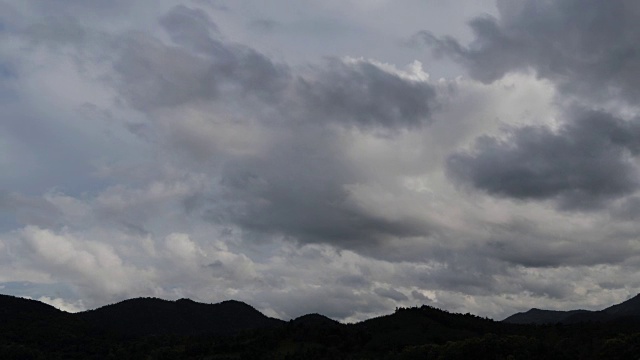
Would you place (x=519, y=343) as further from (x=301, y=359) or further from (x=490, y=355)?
(x=301, y=359)

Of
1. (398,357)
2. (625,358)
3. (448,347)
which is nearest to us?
(625,358)

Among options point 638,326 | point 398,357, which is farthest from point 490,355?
point 638,326

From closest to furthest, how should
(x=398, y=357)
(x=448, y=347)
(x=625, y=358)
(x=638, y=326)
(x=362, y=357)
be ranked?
(x=625, y=358) < (x=448, y=347) < (x=398, y=357) < (x=362, y=357) < (x=638, y=326)

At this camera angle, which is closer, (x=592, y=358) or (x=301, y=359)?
(x=592, y=358)

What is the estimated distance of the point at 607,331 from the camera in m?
193

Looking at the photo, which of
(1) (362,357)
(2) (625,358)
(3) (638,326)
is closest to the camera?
(2) (625,358)

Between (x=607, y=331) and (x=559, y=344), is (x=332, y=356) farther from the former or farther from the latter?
(x=607, y=331)

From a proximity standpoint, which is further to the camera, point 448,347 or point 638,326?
point 638,326

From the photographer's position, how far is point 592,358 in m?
155

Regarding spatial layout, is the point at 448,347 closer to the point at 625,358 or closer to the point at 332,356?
the point at 625,358

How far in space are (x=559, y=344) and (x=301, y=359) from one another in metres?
75.1

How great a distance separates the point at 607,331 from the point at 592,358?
142ft

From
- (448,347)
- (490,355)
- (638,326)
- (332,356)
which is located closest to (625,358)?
(490,355)

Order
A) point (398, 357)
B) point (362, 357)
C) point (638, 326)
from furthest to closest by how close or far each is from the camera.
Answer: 1. point (638, 326)
2. point (362, 357)
3. point (398, 357)
